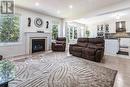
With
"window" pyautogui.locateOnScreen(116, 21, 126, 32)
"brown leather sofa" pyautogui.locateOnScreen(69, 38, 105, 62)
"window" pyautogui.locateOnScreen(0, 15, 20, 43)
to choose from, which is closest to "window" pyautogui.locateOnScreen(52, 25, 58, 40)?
"brown leather sofa" pyautogui.locateOnScreen(69, 38, 105, 62)

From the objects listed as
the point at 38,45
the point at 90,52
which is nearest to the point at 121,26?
the point at 90,52

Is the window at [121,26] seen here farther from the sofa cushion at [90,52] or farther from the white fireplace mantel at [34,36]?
the white fireplace mantel at [34,36]

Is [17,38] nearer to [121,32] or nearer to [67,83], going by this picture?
[67,83]

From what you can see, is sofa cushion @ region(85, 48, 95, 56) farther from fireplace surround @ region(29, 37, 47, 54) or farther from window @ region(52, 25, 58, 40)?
window @ region(52, 25, 58, 40)

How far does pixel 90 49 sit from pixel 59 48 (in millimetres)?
2876

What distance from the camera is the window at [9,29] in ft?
18.1

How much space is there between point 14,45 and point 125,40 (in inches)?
280

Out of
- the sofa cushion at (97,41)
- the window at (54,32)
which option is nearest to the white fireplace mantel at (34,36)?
the window at (54,32)

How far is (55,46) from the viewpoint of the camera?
7559mm

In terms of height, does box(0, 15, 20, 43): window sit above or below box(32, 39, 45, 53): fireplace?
above

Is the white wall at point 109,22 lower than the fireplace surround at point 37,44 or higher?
higher

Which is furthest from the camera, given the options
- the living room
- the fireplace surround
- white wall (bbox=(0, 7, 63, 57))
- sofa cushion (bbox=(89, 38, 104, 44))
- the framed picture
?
the framed picture

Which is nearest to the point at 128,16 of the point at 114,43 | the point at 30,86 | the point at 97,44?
the point at 114,43

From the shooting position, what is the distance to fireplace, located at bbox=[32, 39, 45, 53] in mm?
6910
